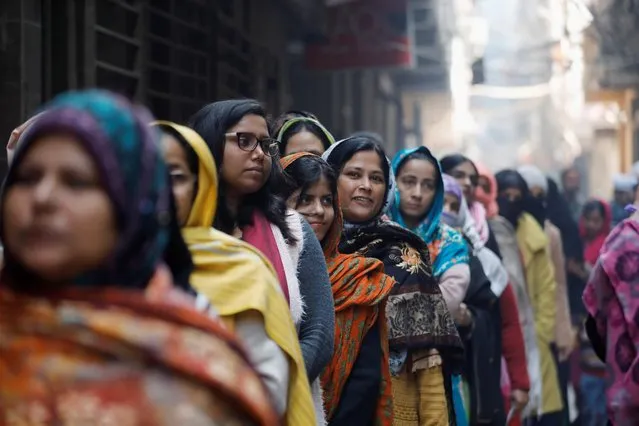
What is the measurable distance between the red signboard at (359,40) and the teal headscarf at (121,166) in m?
17.6

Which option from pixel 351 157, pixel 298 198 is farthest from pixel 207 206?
pixel 351 157

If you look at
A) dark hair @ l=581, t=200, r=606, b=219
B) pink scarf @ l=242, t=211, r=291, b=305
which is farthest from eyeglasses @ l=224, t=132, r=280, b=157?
dark hair @ l=581, t=200, r=606, b=219

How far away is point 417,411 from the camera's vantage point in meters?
5.75

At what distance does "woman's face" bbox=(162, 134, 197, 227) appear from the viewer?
3.41 meters

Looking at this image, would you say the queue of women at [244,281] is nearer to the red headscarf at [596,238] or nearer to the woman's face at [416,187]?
the woman's face at [416,187]

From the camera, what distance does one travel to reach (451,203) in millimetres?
7961

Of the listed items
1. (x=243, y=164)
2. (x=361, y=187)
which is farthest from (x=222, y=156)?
(x=361, y=187)

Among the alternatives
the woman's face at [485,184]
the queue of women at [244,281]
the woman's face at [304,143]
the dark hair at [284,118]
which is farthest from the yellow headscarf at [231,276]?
the woman's face at [485,184]

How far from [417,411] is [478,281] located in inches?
59.2

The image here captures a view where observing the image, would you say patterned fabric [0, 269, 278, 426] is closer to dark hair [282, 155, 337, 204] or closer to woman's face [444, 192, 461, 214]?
dark hair [282, 155, 337, 204]

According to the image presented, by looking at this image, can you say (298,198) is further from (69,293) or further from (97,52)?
(97,52)

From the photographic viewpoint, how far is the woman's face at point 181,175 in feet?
11.2

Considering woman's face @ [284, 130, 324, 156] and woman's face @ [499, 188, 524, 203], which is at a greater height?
woman's face @ [284, 130, 324, 156]

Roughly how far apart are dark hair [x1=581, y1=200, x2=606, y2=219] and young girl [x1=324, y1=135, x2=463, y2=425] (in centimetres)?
730
